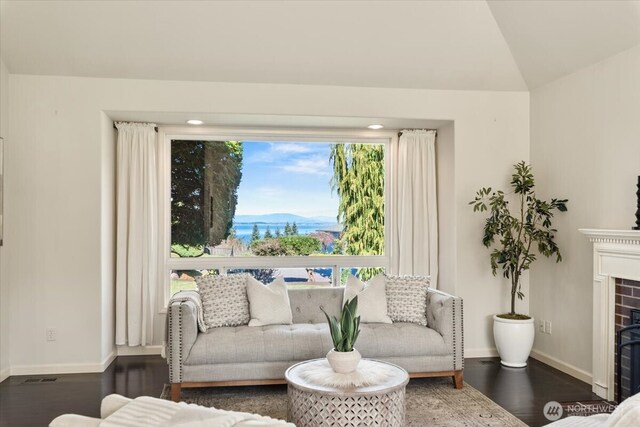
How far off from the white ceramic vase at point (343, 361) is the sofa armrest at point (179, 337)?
A: 1247 millimetres

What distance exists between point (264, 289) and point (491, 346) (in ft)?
7.78

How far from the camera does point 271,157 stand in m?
5.87

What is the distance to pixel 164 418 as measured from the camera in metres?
1.30

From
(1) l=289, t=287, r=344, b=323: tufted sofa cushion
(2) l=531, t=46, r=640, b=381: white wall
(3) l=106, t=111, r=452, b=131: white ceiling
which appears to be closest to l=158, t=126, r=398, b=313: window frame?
(3) l=106, t=111, r=452, b=131: white ceiling

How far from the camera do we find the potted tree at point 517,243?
16.0 ft

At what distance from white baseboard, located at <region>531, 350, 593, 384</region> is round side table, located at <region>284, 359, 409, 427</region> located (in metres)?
2.14

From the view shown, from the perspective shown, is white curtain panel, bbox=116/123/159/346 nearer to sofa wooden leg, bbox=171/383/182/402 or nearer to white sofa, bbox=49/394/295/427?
sofa wooden leg, bbox=171/383/182/402

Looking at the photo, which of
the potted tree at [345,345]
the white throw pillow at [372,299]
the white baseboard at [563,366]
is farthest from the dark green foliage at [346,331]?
the white baseboard at [563,366]

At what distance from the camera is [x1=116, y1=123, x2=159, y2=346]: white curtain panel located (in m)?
5.31

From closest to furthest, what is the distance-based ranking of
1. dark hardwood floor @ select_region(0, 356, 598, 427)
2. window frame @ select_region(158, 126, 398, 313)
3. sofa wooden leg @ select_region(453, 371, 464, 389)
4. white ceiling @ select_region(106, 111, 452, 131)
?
dark hardwood floor @ select_region(0, 356, 598, 427) → sofa wooden leg @ select_region(453, 371, 464, 389) → white ceiling @ select_region(106, 111, 452, 131) → window frame @ select_region(158, 126, 398, 313)

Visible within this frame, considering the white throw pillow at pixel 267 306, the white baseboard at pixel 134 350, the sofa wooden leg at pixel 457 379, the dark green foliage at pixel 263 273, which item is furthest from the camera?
the dark green foliage at pixel 263 273

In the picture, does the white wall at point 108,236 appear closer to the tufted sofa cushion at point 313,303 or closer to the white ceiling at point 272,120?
the white ceiling at point 272,120

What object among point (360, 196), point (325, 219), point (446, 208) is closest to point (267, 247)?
point (325, 219)

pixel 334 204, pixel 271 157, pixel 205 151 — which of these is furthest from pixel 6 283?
pixel 334 204
